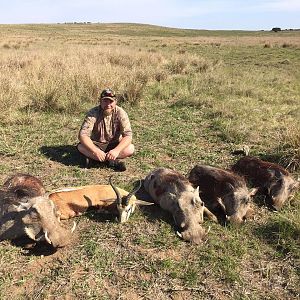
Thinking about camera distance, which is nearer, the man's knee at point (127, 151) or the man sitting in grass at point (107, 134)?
the man sitting in grass at point (107, 134)

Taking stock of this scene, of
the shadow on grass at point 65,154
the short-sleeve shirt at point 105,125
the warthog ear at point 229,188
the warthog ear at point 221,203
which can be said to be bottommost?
the shadow on grass at point 65,154

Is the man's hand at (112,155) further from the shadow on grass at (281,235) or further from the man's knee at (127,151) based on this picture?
the shadow on grass at (281,235)

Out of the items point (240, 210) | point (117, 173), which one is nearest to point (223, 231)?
point (240, 210)

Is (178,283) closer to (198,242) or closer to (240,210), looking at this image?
(198,242)

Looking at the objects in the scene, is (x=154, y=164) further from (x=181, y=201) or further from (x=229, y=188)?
(x=181, y=201)

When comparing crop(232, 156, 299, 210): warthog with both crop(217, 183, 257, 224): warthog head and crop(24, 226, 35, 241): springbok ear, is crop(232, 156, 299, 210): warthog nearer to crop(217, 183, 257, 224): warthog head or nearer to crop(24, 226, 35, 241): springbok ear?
crop(217, 183, 257, 224): warthog head

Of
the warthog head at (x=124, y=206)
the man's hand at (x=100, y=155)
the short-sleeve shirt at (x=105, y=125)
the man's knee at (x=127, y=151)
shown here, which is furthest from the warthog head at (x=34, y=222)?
the short-sleeve shirt at (x=105, y=125)

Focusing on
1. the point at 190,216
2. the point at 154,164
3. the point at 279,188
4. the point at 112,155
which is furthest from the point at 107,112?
the point at 279,188

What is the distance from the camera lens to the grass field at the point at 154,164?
4137mm

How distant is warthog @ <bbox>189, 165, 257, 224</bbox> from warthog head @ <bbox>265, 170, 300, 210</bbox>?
24cm

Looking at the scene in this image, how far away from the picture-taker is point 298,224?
5.01 m

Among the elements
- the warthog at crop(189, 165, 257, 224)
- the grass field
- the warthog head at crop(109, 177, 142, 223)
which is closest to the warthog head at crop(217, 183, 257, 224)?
the warthog at crop(189, 165, 257, 224)

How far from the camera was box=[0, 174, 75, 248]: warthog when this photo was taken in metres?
4.40

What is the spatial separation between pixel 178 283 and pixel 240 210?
1.54 meters
